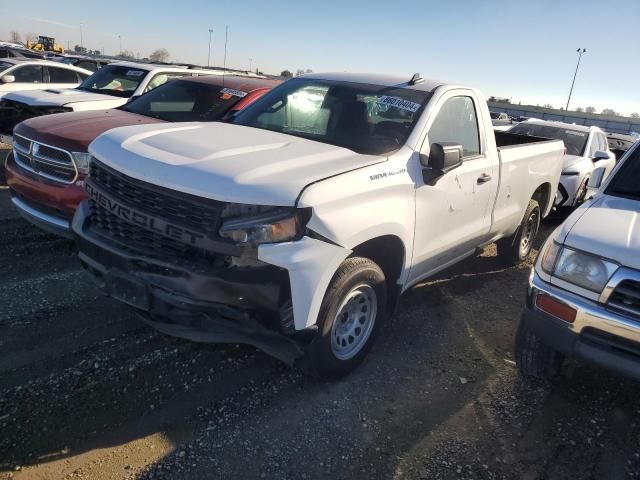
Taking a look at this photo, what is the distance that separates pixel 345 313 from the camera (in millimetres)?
3389

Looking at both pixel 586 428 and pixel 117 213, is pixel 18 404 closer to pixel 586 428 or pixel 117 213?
pixel 117 213

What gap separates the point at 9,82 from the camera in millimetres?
10711

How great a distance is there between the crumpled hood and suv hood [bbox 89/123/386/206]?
4537 millimetres

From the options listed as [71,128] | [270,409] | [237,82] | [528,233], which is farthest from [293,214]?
[237,82]

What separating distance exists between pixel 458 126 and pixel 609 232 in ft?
5.45

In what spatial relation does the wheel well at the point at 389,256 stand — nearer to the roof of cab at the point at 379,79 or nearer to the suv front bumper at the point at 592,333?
the suv front bumper at the point at 592,333

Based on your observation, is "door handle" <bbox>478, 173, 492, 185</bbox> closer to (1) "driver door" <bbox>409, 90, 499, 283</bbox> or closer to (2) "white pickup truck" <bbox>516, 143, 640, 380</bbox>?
(1) "driver door" <bbox>409, 90, 499, 283</bbox>

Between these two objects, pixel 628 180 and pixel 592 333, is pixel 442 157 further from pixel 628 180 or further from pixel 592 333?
pixel 628 180

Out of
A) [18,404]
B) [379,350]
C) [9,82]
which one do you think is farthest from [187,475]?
[9,82]

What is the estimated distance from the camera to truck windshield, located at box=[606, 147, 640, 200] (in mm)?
3877

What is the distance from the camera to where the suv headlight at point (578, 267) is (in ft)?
9.43

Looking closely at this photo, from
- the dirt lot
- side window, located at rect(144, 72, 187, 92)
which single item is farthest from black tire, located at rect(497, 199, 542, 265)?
side window, located at rect(144, 72, 187, 92)

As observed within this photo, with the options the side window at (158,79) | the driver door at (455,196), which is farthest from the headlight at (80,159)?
the side window at (158,79)

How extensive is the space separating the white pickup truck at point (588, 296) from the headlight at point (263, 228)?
1.62 metres
